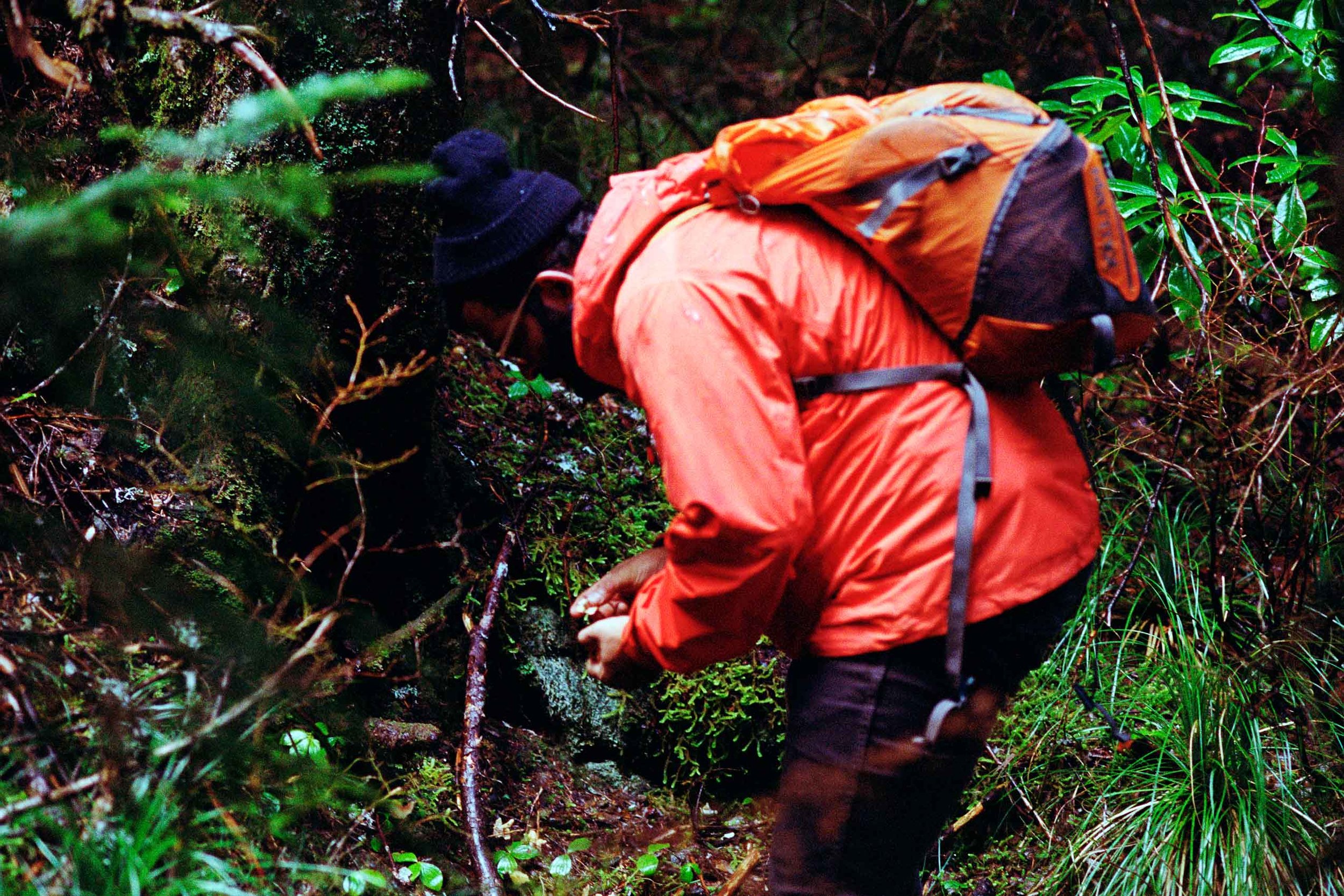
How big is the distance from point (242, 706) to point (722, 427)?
105 centimetres

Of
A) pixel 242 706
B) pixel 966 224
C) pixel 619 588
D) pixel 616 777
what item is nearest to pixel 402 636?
pixel 619 588

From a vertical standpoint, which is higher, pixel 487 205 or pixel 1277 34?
pixel 487 205

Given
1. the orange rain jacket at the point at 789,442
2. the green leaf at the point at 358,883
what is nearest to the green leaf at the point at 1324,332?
the orange rain jacket at the point at 789,442

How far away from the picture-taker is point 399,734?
3107 millimetres

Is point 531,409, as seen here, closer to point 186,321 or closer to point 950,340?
point 186,321

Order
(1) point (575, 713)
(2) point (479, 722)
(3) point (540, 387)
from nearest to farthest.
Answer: (2) point (479, 722) → (1) point (575, 713) → (3) point (540, 387)

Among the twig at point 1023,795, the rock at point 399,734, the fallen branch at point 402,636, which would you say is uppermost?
the fallen branch at point 402,636

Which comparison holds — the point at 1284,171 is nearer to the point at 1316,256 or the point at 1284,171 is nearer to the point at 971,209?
the point at 1316,256

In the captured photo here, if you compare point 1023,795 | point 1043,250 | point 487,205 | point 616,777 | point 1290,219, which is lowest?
point 1023,795

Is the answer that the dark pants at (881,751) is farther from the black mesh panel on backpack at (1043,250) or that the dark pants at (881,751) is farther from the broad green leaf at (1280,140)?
the broad green leaf at (1280,140)

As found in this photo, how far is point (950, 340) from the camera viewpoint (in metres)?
1.91

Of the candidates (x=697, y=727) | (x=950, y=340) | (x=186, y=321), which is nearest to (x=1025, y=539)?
(x=950, y=340)

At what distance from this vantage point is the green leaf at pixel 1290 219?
355cm

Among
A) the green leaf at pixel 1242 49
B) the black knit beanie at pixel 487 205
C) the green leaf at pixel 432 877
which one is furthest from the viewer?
the green leaf at pixel 1242 49
